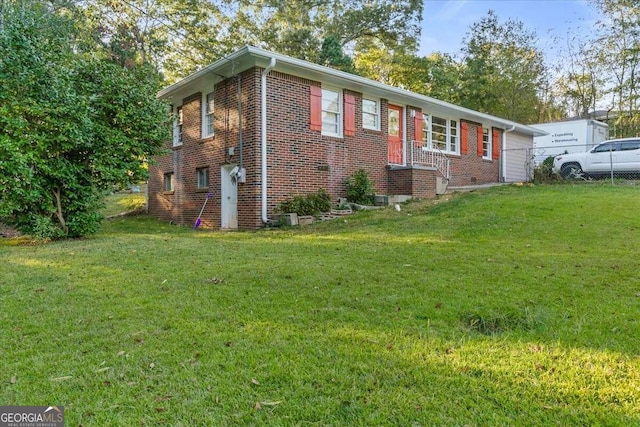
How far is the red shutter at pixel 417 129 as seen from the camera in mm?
13945

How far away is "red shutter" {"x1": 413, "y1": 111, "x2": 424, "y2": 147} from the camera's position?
1395 cm

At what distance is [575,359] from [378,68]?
2590 cm

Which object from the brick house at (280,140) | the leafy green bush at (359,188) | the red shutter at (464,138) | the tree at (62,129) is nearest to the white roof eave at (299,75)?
the brick house at (280,140)

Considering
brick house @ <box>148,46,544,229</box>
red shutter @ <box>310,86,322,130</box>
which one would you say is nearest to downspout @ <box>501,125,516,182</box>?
brick house @ <box>148,46,544,229</box>

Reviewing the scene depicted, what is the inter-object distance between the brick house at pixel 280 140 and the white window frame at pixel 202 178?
1.2 inches

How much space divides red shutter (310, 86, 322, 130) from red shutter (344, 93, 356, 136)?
907 mm

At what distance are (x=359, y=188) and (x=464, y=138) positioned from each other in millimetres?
6560

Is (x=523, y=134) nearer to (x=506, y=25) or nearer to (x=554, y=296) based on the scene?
(x=506, y=25)

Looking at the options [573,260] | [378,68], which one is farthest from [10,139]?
[378,68]

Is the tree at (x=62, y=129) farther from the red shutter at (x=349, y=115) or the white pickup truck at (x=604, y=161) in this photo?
the white pickup truck at (x=604, y=161)

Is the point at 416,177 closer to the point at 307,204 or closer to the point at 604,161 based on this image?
the point at 307,204

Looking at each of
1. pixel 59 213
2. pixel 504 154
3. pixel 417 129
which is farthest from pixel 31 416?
pixel 504 154

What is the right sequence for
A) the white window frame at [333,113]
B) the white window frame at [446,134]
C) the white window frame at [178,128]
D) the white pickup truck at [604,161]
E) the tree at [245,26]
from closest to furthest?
the white window frame at [333,113]
the white pickup truck at [604,161]
the white window frame at [178,128]
the white window frame at [446,134]
the tree at [245,26]

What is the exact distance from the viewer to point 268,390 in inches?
87.7
